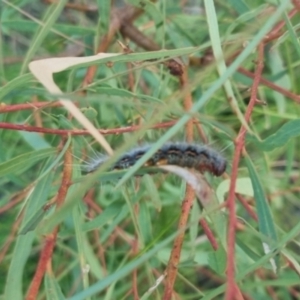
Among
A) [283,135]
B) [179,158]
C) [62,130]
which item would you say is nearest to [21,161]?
[62,130]

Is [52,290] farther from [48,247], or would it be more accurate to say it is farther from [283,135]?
[283,135]

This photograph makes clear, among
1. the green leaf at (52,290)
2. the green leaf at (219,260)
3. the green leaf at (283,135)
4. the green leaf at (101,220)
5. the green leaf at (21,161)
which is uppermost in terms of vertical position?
the green leaf at (21,161)

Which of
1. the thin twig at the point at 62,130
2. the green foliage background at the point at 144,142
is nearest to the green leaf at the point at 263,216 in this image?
the green foliage background at the point at 144,142

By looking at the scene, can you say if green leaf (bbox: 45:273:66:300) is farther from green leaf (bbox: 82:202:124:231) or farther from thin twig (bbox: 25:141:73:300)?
green leaf (bbox: 82:202:124:231)

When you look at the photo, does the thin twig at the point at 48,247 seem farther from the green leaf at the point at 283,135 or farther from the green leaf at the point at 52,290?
the green leaf at the point at 283,135

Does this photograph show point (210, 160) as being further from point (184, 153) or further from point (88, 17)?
point (88, 17)

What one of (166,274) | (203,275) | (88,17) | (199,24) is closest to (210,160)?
(166,274)
